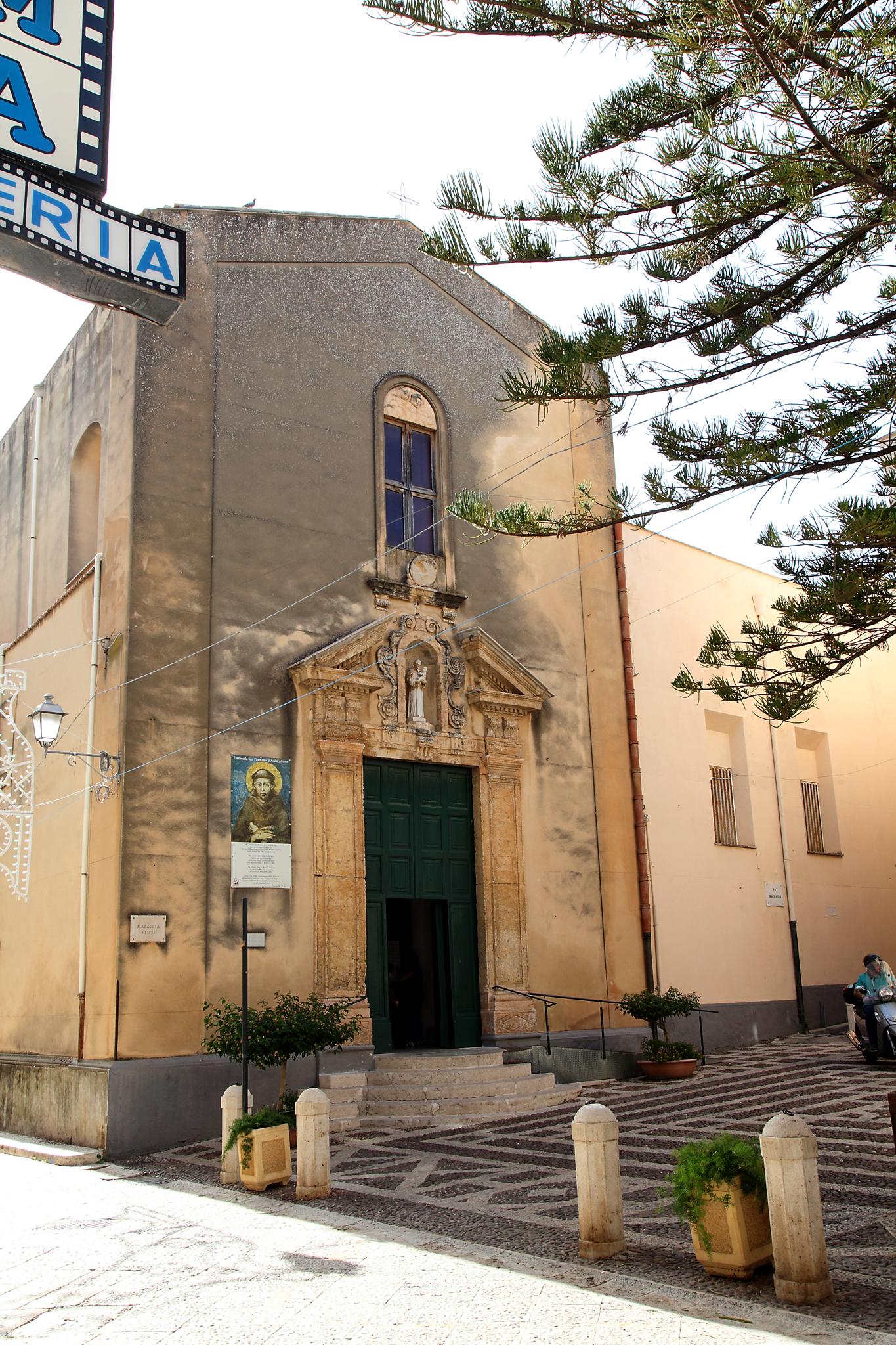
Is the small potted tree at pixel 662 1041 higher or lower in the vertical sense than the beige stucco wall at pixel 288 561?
lower

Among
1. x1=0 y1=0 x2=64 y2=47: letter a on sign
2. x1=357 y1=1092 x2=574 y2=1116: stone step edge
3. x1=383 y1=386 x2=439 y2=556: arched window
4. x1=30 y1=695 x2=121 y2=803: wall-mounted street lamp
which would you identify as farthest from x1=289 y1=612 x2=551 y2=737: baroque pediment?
x1=0 y1=0 x2=64 y2=47: letter a on sign

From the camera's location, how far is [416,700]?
15.1 metres

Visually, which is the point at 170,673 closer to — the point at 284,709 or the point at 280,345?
the point at 284,709

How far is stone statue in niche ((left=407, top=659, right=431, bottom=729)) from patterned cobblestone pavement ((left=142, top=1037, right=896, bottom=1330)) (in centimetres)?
490

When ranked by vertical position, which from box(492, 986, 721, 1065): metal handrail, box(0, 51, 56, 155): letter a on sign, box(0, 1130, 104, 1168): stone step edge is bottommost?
box(0, 1130, 104, 1168): stone step edge

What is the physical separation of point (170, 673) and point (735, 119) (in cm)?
880

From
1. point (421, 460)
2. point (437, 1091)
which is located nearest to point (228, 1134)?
point (437, 1091)

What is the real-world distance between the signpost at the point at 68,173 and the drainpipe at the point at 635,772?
834 centimetres

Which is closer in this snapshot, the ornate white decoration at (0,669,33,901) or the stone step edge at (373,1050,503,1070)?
the stone step edge at (373,1050,503,1070)

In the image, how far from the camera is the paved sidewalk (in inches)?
208

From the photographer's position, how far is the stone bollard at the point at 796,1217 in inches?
217

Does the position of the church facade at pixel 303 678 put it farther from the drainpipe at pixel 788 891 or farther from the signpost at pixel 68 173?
the drainpipe at pixel 788 891

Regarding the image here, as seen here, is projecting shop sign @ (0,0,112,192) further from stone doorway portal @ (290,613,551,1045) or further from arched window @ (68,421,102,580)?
arched window @ (68,421,102,580)

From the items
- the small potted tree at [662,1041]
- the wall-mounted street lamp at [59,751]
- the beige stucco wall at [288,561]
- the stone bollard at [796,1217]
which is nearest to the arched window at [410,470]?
the beige stucco wall at [288,561]
